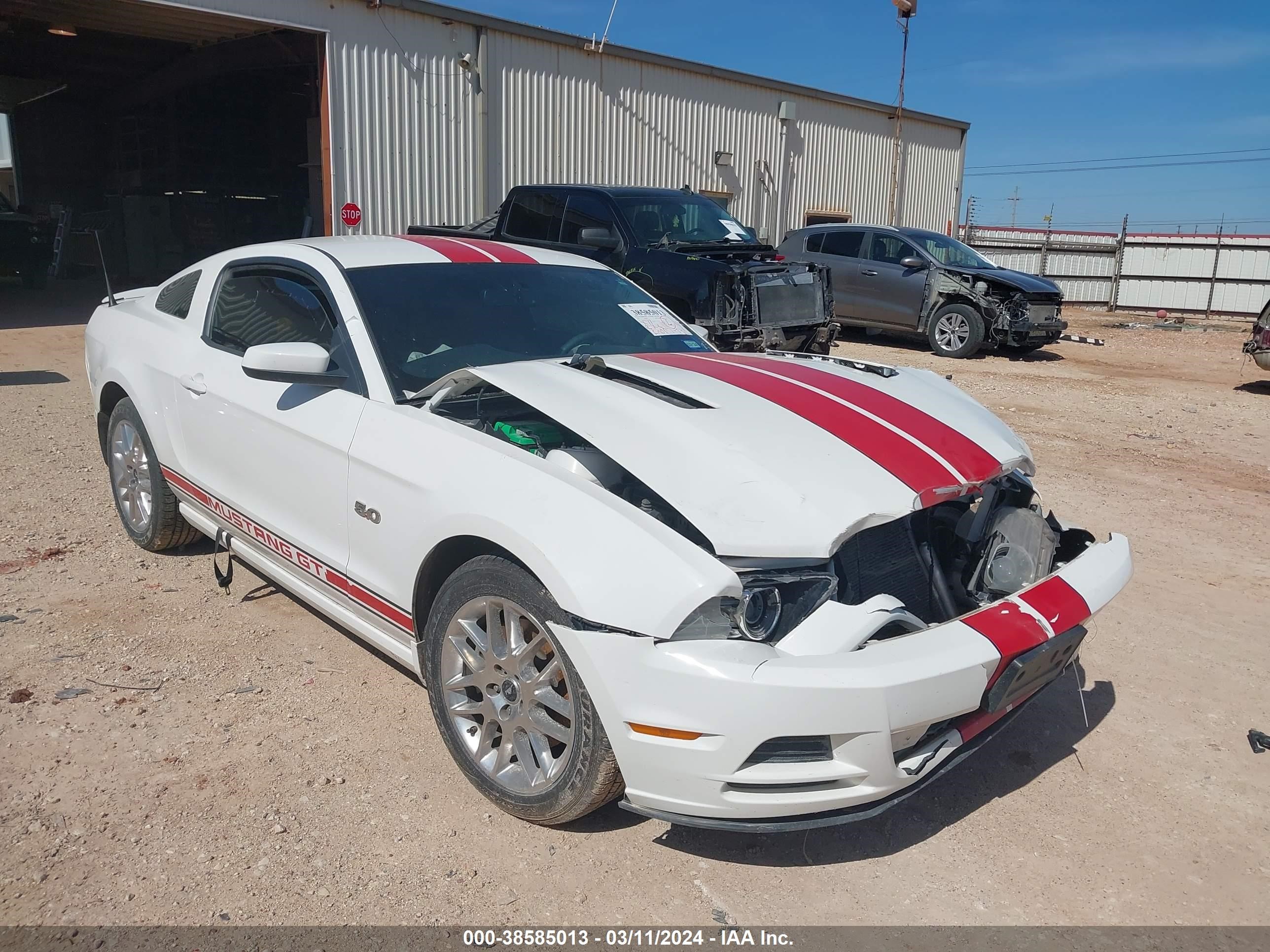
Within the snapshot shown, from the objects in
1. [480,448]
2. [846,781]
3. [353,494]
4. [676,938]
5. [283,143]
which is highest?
[283,143]

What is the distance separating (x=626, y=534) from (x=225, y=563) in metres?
3.05

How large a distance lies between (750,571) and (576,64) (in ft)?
47.6

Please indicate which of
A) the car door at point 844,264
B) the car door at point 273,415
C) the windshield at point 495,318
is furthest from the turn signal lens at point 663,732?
the car door at point 844,264

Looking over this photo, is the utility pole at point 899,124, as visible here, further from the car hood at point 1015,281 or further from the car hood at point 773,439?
the car hood at point 773,439

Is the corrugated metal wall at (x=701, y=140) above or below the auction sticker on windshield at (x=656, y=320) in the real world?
above

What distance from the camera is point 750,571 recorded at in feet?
8.14

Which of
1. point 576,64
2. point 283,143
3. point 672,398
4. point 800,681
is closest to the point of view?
point 800,681

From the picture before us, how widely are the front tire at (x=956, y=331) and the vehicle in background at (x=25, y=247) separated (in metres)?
15.3

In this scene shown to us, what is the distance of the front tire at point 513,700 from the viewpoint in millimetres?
2533

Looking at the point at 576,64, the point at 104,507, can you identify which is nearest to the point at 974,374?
Answer: the point at 576,64

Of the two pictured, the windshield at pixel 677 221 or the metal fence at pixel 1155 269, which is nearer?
the windshield at pixel 677 221

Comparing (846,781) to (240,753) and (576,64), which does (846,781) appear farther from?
(576,64)

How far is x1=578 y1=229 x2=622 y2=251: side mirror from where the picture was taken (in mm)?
9375

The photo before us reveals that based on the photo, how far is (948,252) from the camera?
13.4 m
